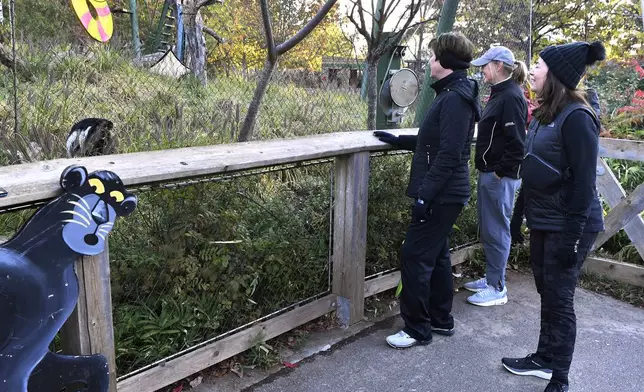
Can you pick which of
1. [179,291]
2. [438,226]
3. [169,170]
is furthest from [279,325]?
[169,170]

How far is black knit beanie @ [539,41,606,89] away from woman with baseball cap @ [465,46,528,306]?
2.80ft

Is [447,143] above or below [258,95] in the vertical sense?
below

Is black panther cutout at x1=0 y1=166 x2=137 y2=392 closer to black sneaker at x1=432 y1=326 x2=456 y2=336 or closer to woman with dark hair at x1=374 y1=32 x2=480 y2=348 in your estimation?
woman with dark hair at x1=374 y1=32 x2=480 y2=348

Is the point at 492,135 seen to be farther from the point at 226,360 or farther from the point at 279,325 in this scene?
the point at 226,360

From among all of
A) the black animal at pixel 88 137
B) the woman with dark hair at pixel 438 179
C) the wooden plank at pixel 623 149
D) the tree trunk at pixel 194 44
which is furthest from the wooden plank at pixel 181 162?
the tree trunk at pixel 194 44

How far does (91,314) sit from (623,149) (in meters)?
4.44

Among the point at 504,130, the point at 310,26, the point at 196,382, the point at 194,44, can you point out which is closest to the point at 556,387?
the point at 504,130

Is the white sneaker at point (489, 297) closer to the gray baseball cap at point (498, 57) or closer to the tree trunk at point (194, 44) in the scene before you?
the gray baseball cap at point (498, 57)

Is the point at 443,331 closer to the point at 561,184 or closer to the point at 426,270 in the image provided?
the point at 426,270

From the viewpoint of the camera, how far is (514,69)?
4.00 metres

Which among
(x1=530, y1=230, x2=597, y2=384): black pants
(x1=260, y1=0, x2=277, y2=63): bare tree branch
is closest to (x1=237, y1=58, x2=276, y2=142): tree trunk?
(x1=260, y1=0, x2=277, y2=63): bare tree branch

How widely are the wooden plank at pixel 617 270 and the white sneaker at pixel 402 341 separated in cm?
219

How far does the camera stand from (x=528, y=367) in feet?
10.6

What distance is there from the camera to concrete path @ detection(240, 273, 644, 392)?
312 centimetres
